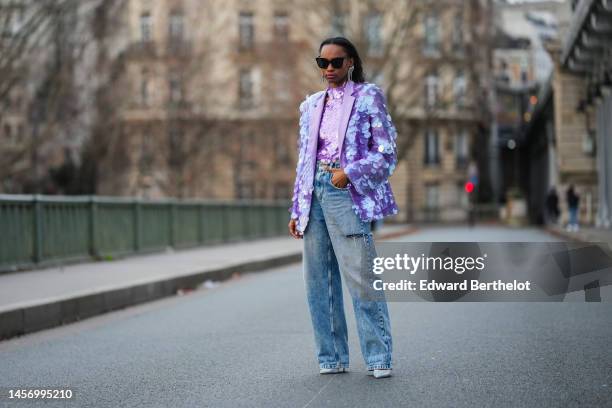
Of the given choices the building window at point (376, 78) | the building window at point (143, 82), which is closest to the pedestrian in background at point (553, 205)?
the building window at point (376, 78)

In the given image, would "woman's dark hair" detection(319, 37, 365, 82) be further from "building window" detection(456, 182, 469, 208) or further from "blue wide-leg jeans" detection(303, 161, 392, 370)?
"building window" detection(456, 182, 469, 208)

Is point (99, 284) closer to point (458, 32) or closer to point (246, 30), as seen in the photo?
point (458, 32)

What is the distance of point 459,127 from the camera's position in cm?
6328

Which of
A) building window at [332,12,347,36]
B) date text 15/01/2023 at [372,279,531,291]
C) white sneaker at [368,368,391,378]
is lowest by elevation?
white sneaker at [368,368,391,378]

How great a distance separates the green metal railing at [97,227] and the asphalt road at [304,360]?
3756 mm

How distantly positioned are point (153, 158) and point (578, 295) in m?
33.0

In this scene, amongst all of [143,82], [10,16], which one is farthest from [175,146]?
[10,16]

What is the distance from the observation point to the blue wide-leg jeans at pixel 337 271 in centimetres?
565

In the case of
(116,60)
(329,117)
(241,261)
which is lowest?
(241,261)

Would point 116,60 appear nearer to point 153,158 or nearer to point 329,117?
point 153,158

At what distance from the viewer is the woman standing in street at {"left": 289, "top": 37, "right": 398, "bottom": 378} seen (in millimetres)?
5617

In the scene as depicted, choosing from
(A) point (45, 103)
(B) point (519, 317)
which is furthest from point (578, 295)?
(A) point (45, 103)

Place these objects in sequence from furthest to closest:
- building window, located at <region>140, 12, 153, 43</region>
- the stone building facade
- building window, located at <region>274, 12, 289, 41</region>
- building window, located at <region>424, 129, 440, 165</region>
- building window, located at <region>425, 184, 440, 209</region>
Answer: building window, located at <region>424, 129, 440, 165</region>, building window, located at <region>425, 184, 440, 209</region>, building window, located at <region>274, 12, 289, 41</region>, building window, located at <region>140, 12, 153, 43</region>, the stone building facade

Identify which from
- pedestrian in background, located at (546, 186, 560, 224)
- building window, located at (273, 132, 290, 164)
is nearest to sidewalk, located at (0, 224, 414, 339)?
pedestrian in background, located at (546, 186, 560, 224)
